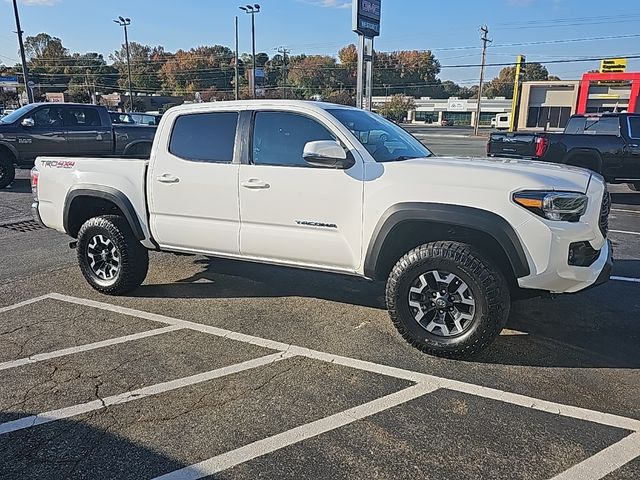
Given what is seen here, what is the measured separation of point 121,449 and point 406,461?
5.04ft

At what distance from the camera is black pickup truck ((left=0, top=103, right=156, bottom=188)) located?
12.4m

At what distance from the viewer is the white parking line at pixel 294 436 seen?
8.70 ft

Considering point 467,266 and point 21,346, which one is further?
point 21,346

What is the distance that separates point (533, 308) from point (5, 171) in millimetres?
12366

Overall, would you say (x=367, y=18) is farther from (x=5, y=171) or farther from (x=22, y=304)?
(x=22, y=304)

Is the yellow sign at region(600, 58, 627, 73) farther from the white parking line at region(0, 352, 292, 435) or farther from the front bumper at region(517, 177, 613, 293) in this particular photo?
the white parking line at region(0, 352, 292, 435)

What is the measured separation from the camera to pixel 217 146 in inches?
186

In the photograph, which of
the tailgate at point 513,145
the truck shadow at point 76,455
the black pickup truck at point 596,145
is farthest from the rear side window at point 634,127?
the truck shadow at point 76,455

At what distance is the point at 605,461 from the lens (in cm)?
272

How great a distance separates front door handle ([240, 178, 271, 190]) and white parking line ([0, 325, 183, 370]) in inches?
53.7

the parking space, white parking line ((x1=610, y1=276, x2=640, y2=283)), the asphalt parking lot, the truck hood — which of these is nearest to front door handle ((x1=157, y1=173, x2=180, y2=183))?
the asphalt parking lot

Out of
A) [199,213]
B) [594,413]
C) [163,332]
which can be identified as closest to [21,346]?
[163,332]

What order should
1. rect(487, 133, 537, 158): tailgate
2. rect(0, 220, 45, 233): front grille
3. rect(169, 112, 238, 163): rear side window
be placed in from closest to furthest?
rect(169, 112, 238, 163): rear side window, rect(0, 220, 45, 233): front grille, rect(487, 133, 537, 158): tailgate

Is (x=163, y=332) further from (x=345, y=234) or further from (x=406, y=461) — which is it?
(x=406, y=461)
